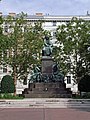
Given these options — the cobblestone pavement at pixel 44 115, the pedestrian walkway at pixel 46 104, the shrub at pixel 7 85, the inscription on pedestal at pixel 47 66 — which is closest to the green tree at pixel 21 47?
the inscription on pedestal at pixel 47 66

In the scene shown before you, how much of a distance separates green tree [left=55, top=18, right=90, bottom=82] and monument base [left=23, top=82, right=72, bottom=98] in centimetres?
976

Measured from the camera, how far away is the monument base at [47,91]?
2988cm

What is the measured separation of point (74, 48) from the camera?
41344mm

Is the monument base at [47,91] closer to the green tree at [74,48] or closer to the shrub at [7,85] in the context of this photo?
the shrub at [7,85]

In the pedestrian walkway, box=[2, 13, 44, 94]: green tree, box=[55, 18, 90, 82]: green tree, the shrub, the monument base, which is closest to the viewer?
the pedestrian walkway

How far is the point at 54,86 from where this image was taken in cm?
3181

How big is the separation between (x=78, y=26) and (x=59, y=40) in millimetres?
3027

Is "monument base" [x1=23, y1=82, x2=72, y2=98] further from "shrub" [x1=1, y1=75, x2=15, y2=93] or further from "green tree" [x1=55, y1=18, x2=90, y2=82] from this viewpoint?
"green tree" [x1=55, y1=18, x2=90, y2=82]

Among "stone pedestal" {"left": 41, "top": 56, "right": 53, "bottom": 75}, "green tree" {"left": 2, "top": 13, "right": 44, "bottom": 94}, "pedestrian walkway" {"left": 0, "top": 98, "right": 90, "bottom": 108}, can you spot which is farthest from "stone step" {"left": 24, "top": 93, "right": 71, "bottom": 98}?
"green tree" {"left": 2, "top": 13, "right": 44, "bottom": 94}

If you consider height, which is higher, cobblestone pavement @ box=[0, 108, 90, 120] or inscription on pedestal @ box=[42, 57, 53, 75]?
inscription on pedestal @ box=[42, 57, 53, 75]

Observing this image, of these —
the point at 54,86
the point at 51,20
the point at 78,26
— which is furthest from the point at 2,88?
the point at 51,20

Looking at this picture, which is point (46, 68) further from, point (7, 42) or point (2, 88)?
point (7, 42)

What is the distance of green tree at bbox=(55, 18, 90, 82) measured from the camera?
135 ft

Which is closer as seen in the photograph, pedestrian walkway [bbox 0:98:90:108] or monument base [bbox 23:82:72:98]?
pedestrian walkway [bbox 0:98:90:108]
